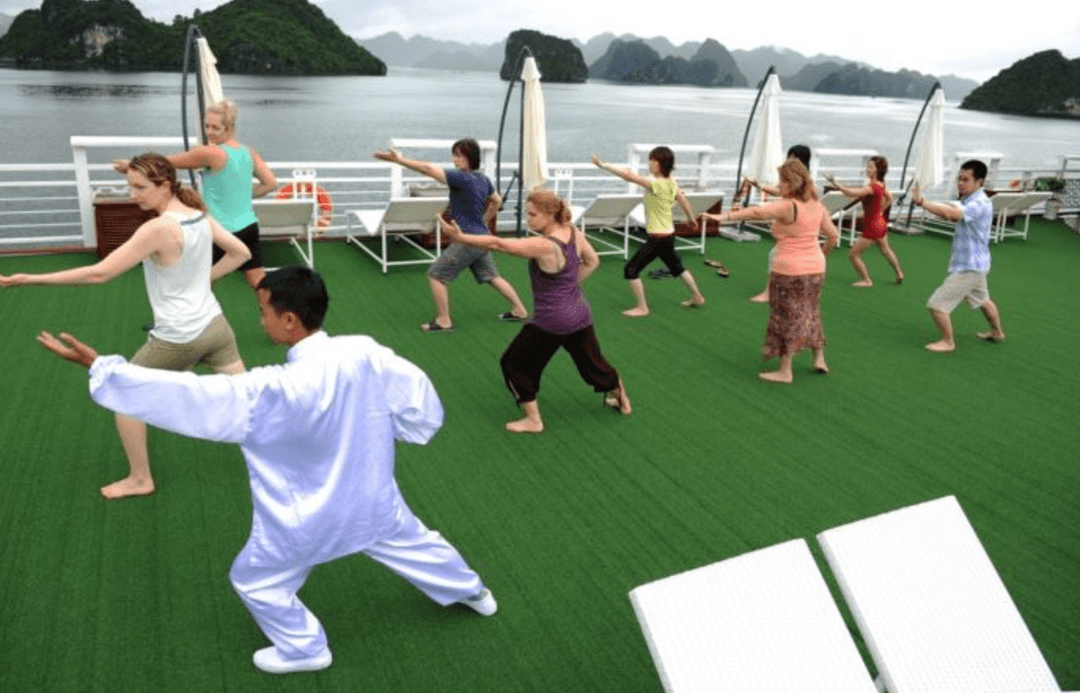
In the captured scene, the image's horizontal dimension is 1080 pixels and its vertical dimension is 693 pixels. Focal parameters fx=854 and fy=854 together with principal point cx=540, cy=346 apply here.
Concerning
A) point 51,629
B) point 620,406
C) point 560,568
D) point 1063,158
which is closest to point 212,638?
point 51,629

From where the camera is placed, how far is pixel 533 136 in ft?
29.6

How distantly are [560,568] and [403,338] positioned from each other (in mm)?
3289

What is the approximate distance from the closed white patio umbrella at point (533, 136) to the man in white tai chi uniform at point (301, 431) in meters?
6.63

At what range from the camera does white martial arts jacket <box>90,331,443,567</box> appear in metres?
2.09

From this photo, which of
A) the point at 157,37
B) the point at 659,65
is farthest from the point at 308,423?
the point at 659,65

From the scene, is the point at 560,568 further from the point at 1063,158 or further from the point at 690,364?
the point at 1063,158

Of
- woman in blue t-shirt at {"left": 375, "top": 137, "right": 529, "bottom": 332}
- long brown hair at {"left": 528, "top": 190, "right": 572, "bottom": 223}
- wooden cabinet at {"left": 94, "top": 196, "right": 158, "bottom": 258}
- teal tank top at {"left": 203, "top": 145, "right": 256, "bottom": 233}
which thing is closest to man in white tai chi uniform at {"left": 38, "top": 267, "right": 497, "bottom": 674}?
long brown hair at {"left": 528, "top": 190, "right": 572, "bottom": 223}

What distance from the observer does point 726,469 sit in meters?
4.45

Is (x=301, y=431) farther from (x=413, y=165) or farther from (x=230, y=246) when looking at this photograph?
(x=413, y=165)

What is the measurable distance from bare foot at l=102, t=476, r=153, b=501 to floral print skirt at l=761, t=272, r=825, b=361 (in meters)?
3.91

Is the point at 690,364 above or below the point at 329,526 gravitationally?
below

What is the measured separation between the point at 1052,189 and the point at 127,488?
49.0ft

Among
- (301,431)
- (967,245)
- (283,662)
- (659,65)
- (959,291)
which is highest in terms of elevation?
(659,65)

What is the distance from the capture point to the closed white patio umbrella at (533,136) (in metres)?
8.94
